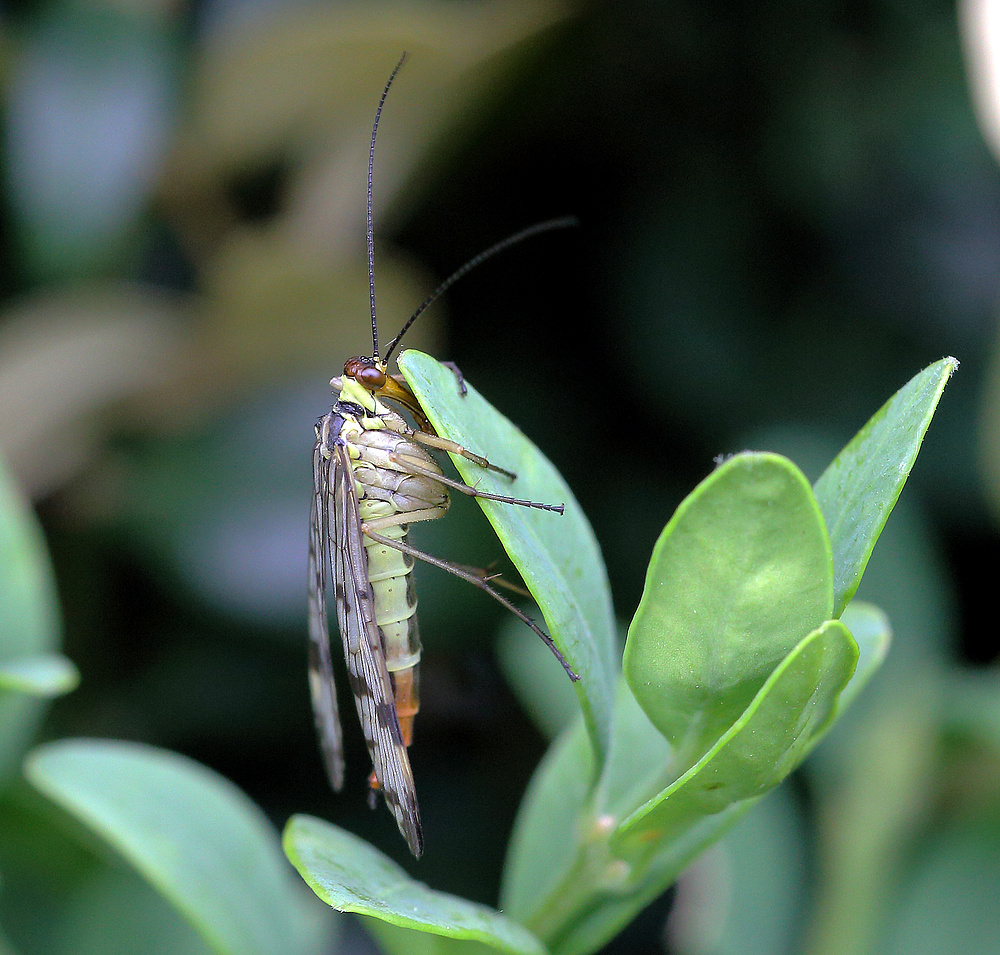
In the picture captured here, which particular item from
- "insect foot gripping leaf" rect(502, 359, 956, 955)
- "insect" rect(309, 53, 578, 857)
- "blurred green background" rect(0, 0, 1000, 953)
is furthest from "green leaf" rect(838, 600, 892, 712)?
"blurred green background" rect(0, 0, 1000, 953)

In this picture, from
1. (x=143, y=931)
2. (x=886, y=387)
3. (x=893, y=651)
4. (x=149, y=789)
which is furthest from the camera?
(x=886, y=387)

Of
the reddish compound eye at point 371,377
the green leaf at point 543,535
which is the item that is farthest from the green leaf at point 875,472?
the reddish compound eye at point 371,377

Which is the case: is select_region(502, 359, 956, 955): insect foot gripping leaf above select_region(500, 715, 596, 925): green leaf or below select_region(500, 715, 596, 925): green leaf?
above

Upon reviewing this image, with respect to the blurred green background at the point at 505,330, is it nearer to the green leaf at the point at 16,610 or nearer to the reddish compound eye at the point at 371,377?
the reddish compound eye at the point at 371,377

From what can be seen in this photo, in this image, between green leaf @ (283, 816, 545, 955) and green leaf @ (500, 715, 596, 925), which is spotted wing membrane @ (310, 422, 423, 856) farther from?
green leaf @ (283, 816, 545, 955)

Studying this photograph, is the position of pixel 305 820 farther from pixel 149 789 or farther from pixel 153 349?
pixel 153 349

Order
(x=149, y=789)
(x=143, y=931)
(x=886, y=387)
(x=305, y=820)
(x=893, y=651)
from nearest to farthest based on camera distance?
(x=305, y=820), (x=149, y=789), (x=143, y=931), (x=893, y=651), (x=886, y=387)

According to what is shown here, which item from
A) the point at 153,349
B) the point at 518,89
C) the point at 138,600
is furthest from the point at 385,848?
the point at 518,89
